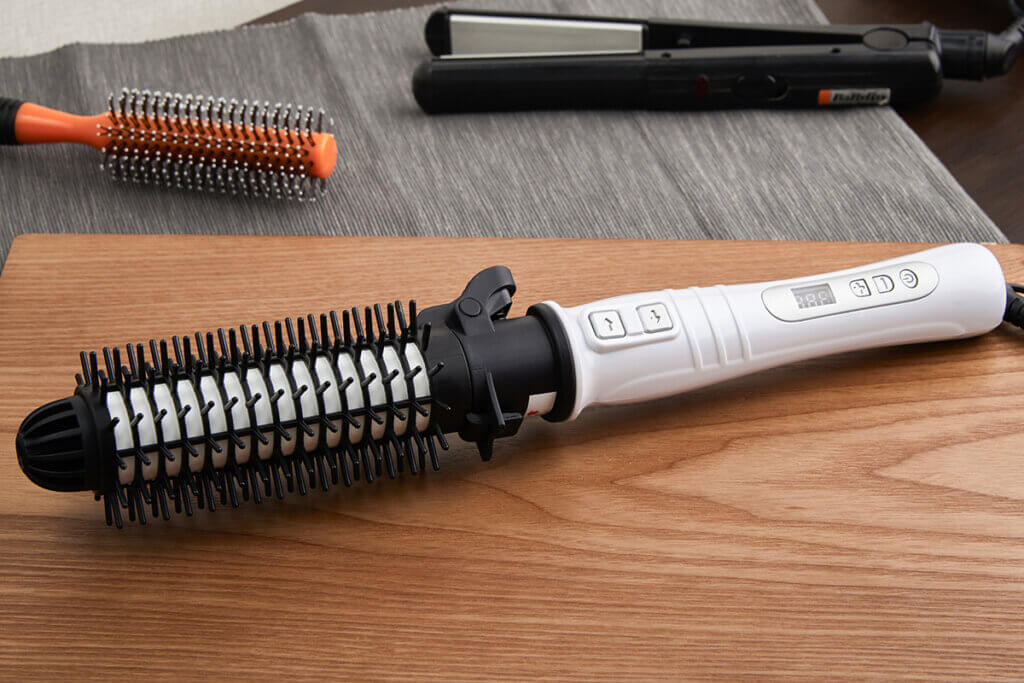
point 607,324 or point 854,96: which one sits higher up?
point 854,96

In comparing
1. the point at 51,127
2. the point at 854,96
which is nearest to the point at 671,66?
the point at 854,96

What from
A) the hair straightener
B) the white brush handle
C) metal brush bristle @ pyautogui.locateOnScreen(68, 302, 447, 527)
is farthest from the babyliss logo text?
metal brush bristle @ pyautogui.locateOnScreen(68, 302, 447, 527)

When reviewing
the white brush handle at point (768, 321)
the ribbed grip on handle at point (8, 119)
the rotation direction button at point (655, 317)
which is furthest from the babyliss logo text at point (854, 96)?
the ribbed grip on handle at point (8, 119)

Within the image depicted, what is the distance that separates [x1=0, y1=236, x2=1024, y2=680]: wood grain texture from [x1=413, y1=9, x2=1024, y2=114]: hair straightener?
294 millimetres

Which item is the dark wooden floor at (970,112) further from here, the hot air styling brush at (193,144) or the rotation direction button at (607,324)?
the rotation direction button at (607,324)

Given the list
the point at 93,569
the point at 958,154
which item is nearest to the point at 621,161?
the point at 958,154

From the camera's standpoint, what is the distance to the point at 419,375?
543 mm

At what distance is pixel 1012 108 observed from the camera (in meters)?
0.96

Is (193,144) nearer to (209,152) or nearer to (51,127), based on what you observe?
(209,152)

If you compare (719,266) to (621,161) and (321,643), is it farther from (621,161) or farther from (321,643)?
(321,643)

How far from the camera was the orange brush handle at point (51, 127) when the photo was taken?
840 millimetres

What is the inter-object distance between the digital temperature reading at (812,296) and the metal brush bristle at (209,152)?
0.39 m

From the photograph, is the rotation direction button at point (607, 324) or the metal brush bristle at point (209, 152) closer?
the rotation direction button at point (607, 324)

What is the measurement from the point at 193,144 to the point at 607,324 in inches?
15.9
